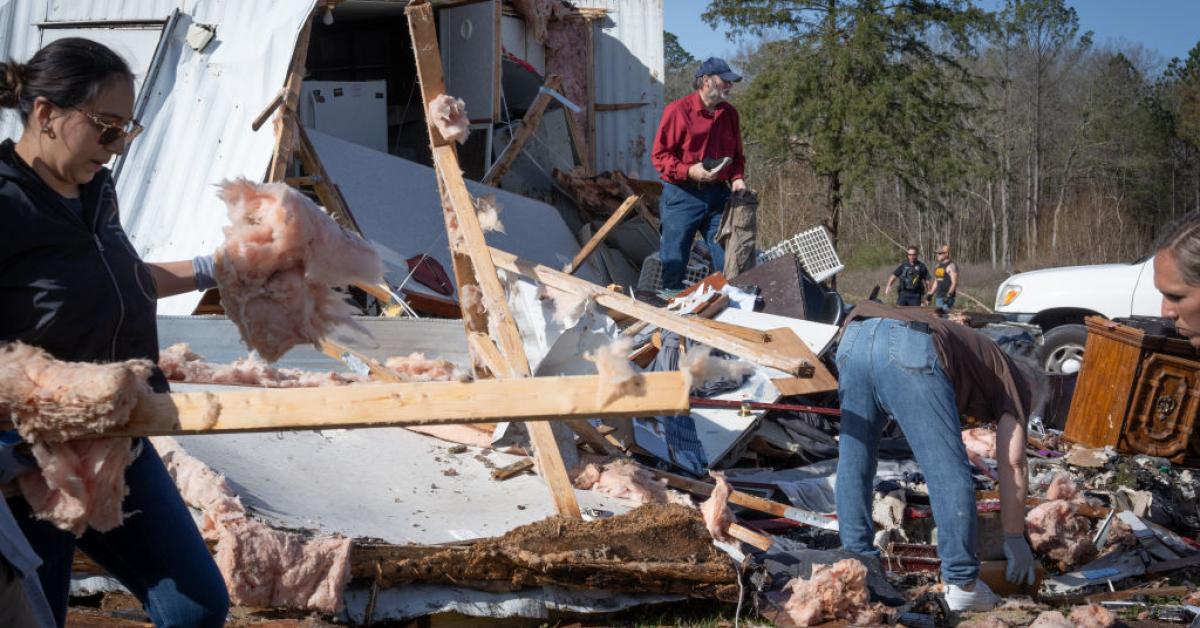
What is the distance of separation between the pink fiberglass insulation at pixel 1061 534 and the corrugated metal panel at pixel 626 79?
898cm

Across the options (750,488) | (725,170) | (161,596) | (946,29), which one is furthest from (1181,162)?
(161,596)

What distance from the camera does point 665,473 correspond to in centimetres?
516

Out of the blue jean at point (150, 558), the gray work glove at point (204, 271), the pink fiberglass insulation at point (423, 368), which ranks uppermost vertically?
the gray work glove at point (204, 271)

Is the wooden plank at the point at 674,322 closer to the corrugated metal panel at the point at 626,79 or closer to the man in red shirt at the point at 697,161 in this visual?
the man in red shirt at the point at 697,161

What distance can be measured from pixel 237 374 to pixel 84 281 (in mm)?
3346

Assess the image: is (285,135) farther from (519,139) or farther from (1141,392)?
(1141,392)

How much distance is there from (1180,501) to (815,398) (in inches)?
85.3

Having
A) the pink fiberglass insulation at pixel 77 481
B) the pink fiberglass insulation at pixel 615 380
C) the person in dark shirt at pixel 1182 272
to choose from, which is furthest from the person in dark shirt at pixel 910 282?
the pink fiberglass insulation at pixel 77 481

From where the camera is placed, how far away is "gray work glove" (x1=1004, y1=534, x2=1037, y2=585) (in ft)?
14.3

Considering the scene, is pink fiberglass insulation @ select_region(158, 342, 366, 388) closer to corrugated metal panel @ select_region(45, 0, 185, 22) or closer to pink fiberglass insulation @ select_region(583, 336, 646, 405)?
pink fiberglass insulation @ select_region(583, 336, 646, 405)

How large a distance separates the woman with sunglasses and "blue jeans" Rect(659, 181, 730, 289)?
235 inches

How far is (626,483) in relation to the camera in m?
4.82

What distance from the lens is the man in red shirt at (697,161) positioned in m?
7.96

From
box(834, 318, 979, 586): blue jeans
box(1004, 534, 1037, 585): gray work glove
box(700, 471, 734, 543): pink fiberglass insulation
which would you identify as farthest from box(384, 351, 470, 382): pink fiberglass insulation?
box(1004, 534, 1037, 585): gray work glove
